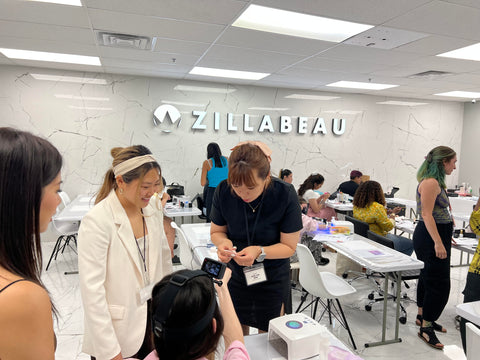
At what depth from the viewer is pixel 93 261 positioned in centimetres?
135

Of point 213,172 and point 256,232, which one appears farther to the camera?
point 213,172

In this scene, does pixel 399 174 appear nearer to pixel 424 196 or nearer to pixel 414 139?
pixel 414 139

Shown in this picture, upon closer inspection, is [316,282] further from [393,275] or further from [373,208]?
[373,208]

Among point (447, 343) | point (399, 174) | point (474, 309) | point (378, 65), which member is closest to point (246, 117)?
point (378, 65)

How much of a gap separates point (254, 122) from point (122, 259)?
5.67 m

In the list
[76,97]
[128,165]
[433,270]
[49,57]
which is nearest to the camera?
[128,165]

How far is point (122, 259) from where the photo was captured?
144 centimetres

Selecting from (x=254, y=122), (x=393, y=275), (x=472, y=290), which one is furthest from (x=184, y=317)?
(x=254, y=122)

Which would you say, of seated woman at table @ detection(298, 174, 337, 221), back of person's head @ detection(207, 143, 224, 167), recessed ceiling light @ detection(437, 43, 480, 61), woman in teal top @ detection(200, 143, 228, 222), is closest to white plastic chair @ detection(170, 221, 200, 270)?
woman in teal top @ detection(200, 143, 228, 222)

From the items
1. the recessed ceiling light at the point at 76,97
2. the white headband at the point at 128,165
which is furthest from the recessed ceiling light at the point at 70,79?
the white headband at the point at 128,165

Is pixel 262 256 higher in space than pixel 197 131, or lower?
lower

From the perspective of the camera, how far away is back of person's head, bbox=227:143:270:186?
1679 millimetres

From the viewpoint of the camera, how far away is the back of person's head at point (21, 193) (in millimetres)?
745

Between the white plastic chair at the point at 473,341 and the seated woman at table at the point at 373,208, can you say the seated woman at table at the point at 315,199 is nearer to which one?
the seated woman at table at the point at 373,208
